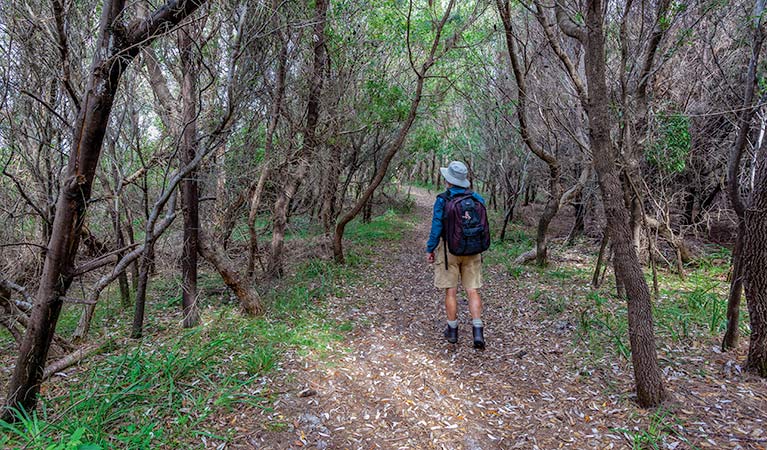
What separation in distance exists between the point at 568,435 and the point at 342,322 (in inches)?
119

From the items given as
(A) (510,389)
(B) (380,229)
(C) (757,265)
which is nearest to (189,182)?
(A) (510,389)

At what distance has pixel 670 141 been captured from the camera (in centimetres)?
572

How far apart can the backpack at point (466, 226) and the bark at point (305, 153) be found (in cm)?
298

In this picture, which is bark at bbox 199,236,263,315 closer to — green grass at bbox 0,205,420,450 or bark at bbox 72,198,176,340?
green grass at bbox 0,205,420,450

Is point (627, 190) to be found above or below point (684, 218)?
above

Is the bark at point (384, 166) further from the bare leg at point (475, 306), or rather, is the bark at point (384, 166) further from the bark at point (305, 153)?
the bare leg at point (475, 306)

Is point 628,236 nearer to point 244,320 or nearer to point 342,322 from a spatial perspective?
point 342,322

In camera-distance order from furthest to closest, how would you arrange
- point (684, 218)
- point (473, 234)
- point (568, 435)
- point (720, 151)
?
point (684, 218) → point (720, 151) → point (473, 234) → point (568, 435)

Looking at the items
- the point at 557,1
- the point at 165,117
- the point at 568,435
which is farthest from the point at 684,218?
the point at 165,117

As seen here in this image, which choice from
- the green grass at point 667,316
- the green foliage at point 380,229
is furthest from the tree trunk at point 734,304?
the green foliage at point 380,229

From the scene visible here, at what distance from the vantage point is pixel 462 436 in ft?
10.2

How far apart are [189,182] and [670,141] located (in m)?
6.54

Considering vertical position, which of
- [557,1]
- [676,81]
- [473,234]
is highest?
[557,1]

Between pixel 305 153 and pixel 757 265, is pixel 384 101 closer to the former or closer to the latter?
pixel 305 153
